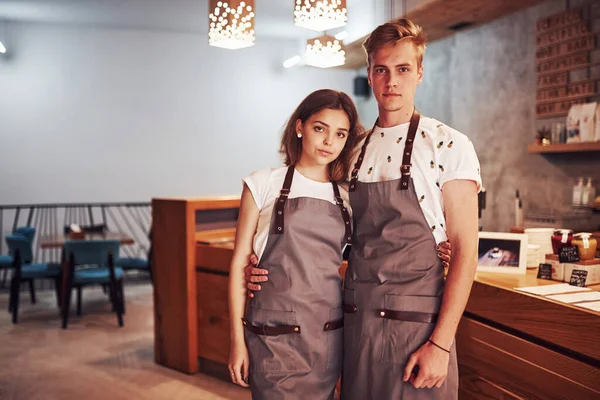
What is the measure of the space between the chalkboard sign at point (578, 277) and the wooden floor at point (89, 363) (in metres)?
2.14

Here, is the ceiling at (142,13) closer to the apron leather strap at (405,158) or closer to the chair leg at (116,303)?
the chair leg at (116,303)

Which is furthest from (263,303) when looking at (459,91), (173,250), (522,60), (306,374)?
(459,91)

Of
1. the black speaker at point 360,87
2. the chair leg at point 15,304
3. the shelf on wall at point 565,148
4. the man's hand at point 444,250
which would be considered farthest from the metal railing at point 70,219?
the man's hand at point 444,250

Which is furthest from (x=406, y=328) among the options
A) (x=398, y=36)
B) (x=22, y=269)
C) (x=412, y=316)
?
(x=22, y=269)

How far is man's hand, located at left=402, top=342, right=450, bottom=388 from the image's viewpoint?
5.28 ft

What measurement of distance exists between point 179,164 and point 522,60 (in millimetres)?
5282

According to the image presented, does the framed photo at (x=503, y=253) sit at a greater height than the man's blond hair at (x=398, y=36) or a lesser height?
lesser

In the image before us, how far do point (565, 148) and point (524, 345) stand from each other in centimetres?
325

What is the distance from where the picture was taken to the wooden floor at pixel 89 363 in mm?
3789

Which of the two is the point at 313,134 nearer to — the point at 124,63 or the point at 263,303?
the point at 263,303

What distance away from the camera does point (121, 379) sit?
4.04 meters

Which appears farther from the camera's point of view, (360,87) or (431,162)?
(360,87)

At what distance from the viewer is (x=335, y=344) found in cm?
185

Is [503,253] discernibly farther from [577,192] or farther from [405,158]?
[577,192]
